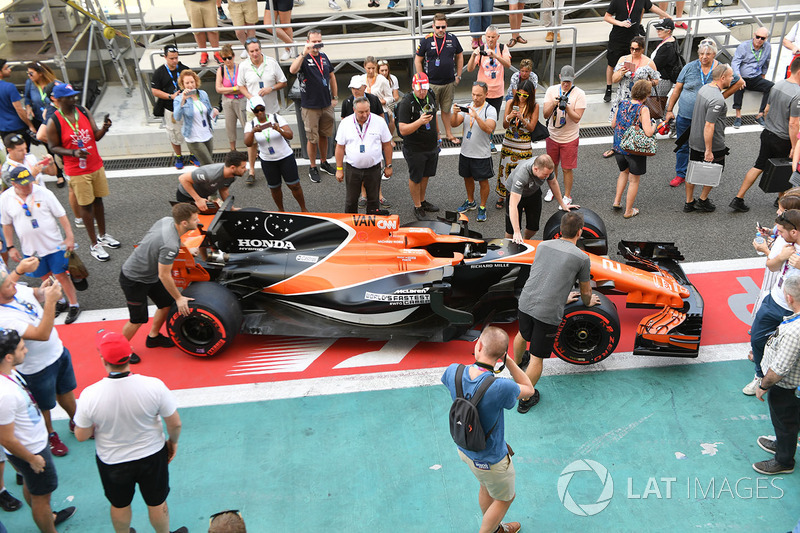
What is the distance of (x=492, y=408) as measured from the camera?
13.3ft

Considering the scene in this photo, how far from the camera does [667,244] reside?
705 centimetres

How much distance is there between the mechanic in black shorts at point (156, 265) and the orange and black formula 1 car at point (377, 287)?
0.25m

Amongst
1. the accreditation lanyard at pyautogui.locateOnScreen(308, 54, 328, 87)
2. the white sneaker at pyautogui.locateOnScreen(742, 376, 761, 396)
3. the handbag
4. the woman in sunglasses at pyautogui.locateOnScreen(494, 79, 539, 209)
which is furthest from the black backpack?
the accreditation lanyard at pyautogui.locateOnScreen(308, 54, 328, 87)

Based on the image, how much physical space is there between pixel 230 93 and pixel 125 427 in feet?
23.0

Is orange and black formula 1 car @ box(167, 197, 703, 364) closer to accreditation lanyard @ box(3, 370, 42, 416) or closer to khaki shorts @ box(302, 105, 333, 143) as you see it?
accreditation lanyard @ box(3, 370, 42, 416)

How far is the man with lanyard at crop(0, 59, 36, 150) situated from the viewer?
9094mm

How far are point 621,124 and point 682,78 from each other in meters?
1.76

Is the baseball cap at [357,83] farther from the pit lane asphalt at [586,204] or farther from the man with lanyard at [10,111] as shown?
the man with lanyard at [10,111]

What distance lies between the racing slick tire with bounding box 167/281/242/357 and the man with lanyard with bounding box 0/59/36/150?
4811mm

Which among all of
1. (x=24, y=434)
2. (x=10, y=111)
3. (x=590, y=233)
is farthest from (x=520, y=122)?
(x=10, y=111)

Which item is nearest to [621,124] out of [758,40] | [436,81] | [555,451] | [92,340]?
[436,81]

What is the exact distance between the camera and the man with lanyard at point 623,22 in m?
11.0

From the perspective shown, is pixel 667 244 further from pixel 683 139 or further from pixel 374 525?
pixel 374 525

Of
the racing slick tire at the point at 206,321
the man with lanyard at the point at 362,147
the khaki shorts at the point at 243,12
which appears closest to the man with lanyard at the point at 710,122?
the man with lanyard at the point at 362,147
